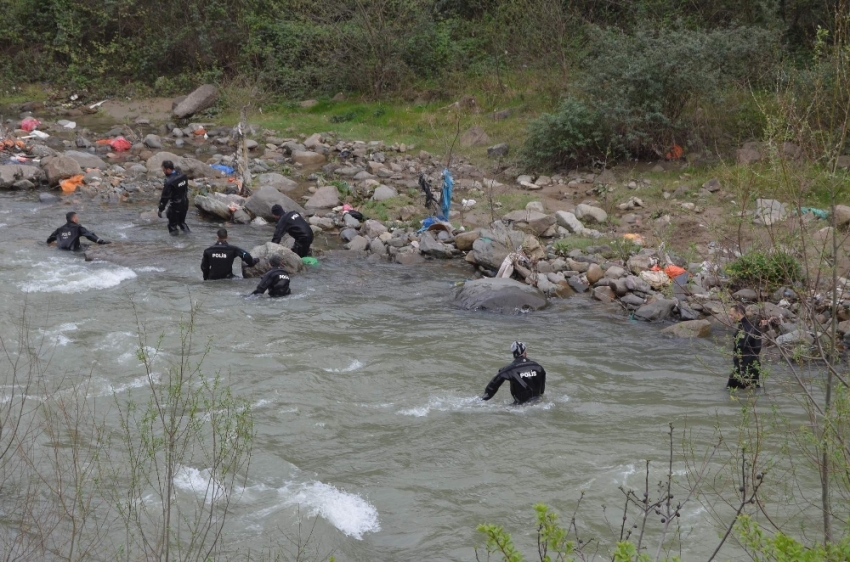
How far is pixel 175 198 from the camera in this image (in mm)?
16438

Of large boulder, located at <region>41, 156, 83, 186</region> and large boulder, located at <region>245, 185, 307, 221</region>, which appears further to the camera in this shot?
large boulder, located at <region>41, 156, 83, 186</region>

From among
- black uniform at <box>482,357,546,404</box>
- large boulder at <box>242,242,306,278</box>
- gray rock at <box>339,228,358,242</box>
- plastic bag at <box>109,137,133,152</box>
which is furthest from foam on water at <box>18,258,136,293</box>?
plastic bag at <box>109,137,133,152</box>

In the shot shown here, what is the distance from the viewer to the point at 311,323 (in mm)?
12391

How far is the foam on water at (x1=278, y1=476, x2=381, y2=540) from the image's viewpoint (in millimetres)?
7453

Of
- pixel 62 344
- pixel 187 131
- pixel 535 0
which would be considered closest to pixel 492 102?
pixel 535 0

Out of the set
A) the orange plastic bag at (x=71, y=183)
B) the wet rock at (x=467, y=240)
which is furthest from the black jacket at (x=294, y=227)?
the orange plastic bag at (x=71, y=183)

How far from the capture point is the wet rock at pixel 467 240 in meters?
15.7

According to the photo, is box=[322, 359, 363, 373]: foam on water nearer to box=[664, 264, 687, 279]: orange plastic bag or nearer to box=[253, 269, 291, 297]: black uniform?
box=[253, 269, 291, 297]: black uniform

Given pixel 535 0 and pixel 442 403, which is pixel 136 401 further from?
pixel 535 0

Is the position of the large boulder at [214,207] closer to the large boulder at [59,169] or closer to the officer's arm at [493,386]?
the large boulder at [59,169]

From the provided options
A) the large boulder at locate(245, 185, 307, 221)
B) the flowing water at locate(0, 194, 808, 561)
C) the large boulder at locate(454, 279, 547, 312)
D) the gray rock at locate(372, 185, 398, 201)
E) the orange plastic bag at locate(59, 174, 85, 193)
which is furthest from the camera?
the orange plastic bag at locate(59, 174, 85, 193)

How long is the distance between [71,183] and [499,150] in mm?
10030

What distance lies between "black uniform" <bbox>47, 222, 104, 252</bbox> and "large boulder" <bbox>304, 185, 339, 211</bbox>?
185 inches

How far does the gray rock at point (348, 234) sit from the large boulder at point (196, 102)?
42.1ft
